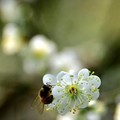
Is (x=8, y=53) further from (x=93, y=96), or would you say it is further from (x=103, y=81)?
(x=93, y=96)

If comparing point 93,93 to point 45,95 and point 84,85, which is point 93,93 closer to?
point 84,85

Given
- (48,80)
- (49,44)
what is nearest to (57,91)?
(48,80)

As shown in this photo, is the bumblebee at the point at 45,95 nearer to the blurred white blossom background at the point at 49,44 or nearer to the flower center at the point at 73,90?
the flower center at the point at 73,90

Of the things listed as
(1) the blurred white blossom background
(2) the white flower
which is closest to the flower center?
(2) the white flower

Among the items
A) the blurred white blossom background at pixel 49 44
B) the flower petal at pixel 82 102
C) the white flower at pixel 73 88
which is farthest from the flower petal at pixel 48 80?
the blurred white blossom background at pixel 49 44

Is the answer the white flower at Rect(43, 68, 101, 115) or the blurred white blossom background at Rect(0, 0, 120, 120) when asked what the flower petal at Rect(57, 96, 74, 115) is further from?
the blurred white blossom background at Rect(0, 0, 120, 120)

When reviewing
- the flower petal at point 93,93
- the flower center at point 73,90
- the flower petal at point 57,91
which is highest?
the flower center at point 73,90

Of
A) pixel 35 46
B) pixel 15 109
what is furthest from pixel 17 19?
pixel 15 109

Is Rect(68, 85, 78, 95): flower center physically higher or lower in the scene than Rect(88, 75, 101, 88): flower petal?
higher
